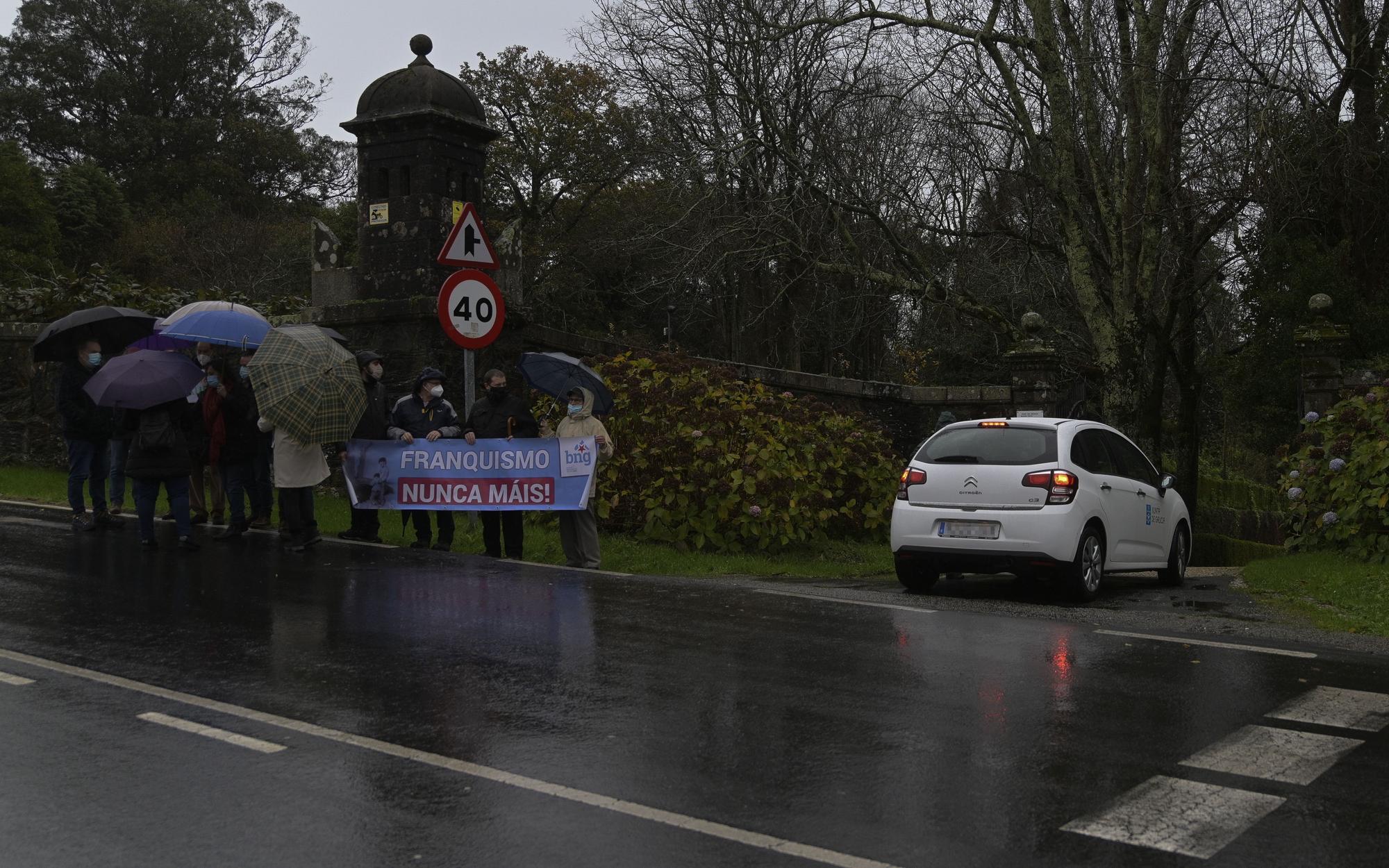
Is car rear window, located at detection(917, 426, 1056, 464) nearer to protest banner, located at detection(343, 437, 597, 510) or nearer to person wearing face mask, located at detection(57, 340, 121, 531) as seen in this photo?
protest banner, located at detection(343, 437, 597, 510)

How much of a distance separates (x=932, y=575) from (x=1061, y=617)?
1.83 meters

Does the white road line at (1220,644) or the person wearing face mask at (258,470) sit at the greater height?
the person wearing face mask at (258,470)

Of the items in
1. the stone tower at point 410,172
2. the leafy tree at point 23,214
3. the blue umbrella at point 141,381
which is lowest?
the blue umbrella at point 141,381

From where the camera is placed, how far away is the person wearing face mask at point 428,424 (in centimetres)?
1296

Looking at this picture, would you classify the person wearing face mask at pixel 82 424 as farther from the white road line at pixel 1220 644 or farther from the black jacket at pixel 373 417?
the white road line at pixel 1220 644

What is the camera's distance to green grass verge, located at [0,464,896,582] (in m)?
12.9

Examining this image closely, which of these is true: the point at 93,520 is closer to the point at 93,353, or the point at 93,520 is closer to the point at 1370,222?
the point at 93,353

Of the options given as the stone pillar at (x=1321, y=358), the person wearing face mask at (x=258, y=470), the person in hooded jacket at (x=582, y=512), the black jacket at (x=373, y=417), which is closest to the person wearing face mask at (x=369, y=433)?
the black jacket at (x=373, y=417)

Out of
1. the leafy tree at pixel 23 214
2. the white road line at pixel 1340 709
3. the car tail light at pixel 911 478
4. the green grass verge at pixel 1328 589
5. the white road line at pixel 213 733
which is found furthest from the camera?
the leafy tree at pixel 23 214

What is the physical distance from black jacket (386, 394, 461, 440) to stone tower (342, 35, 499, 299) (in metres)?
3.01

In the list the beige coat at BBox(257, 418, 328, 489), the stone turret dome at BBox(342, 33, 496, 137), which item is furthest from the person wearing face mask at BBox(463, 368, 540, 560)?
the stone turret dome at BBox(342, 33, 496, 137)

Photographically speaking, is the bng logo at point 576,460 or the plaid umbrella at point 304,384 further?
the bng logo at point 576,460

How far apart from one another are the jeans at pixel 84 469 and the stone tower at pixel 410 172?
3.93 metres

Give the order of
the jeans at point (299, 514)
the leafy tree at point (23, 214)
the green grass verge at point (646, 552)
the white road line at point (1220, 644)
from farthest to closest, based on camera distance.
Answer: the leafy tree at point (23, 214)
the green grass verge at point (646, 552)
the jeans at point (299, 514)
the white road line at point (1220, 644)
